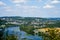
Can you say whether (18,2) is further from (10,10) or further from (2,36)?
(2,36)

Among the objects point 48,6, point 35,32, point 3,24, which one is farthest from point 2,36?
point 48,6

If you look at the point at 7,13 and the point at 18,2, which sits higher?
the point at 18,2

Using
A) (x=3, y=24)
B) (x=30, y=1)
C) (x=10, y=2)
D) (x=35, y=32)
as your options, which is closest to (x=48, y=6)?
(x=30, y=1)

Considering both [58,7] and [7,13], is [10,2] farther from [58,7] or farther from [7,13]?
[58,7]

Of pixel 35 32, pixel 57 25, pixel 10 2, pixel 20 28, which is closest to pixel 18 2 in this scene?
pixel 10 2

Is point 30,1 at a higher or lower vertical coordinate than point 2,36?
higher

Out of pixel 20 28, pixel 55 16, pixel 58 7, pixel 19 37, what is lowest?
pixel 19 37

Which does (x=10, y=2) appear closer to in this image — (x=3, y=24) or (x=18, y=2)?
(x=18, y=2)
